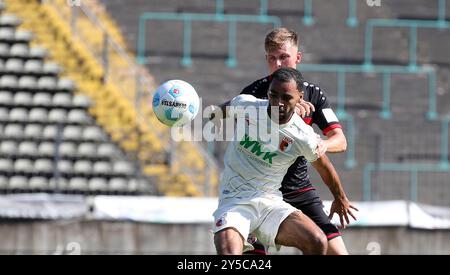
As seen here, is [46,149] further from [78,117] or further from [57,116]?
[78,117]

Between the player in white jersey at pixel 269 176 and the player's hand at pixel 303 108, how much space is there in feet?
0.15

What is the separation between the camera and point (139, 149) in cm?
Answer: 1638

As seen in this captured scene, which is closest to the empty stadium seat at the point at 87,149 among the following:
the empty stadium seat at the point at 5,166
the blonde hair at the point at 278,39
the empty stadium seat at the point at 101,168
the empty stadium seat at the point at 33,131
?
the empty stadium seat at the point at 101,168

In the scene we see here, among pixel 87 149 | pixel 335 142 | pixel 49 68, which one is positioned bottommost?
pixel 335 142

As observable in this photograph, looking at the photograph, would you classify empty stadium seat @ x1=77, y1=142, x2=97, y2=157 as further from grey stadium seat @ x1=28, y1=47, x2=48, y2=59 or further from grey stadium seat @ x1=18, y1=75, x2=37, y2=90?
grey stadium seat @ x1=28, y1=47, x2=48, y2=59

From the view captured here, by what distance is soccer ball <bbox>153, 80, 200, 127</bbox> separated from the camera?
270 inches

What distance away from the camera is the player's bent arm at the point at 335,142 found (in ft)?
22.8

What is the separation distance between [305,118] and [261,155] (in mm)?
486

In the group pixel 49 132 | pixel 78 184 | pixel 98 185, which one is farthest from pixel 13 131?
pixel 98 185

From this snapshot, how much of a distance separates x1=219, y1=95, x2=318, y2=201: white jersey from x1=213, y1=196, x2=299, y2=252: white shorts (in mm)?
75

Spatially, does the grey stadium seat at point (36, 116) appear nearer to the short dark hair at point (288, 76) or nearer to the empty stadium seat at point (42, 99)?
the empty stadium seat at point (42, 99)

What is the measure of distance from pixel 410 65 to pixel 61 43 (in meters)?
7.42

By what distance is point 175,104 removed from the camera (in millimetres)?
6852

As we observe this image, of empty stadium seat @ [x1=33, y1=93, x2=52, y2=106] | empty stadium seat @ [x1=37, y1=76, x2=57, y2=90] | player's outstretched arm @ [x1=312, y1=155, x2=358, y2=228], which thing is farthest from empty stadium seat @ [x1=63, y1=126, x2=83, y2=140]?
player's outstretched arm @ [x1=312, y1=155, x2=358, y2=228]
